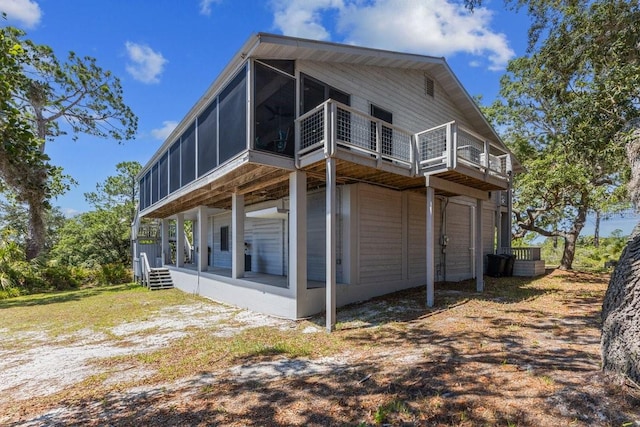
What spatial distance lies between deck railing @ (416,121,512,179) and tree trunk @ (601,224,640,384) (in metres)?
4.60

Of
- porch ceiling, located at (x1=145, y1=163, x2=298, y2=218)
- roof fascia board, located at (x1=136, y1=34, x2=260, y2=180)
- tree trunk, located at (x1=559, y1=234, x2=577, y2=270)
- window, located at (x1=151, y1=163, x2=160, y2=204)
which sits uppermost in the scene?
roof fascia board, located at (x1=136, y1=34, x2=260, y2=180)

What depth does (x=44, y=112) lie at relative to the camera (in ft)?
56.9

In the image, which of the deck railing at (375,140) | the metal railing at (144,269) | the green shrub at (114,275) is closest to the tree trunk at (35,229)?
the green shrub at (114,275)

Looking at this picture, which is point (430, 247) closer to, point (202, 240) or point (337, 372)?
point (337, 372)

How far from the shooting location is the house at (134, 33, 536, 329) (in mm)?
7125

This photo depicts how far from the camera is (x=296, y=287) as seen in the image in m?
7.34

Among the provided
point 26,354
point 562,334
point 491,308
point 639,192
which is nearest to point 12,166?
point 26,354

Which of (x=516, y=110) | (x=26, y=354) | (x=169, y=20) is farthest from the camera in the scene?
(x=516, y=110)

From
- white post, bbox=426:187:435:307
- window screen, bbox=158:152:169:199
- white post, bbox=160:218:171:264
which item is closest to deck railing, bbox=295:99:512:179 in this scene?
white post, bbox=426:187:435:307

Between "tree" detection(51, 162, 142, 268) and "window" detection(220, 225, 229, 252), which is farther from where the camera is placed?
"tree" detection(51, 162, 142, 268)

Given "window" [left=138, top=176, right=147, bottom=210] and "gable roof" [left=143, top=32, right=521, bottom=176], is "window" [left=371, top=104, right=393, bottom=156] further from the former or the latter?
"window" [left=138, top=176, right=147, bottom=210]

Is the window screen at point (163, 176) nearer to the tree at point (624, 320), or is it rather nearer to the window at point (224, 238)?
the window at point (224, 238)

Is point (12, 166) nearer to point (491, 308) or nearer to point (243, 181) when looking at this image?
point (243, 181)

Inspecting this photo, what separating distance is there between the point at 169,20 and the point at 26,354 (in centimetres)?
1004
